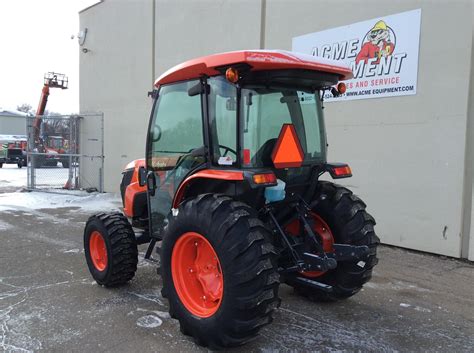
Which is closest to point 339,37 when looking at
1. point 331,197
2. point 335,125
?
point 335,125

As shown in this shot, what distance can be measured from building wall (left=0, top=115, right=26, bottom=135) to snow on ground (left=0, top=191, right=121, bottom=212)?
23968 millimetres

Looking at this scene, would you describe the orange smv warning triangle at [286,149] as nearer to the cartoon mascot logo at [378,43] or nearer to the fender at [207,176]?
the fender at [207,176]

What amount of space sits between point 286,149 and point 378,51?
431 centimetres

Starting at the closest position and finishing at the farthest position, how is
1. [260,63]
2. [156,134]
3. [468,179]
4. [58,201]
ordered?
[260,63] → [156,134] → [468,179] → [58,201]

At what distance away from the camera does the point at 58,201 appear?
11.6m

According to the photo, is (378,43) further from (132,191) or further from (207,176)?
(207,176)

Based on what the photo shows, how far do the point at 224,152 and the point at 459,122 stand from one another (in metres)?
4.17

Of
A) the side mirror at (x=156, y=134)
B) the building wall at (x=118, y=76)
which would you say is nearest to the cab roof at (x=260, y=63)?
the side mirror at (x=156, y=134)

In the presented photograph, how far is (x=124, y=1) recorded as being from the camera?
41.8 ft

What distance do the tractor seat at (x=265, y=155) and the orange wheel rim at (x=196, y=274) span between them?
78cm

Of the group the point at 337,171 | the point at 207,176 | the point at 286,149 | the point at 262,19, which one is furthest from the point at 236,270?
the point at 262,19

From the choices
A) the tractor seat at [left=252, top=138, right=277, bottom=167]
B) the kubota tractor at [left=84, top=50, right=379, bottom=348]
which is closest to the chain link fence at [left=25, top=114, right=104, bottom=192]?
the kubota tractor at [left=84, top=50, right=379, bottom=348]

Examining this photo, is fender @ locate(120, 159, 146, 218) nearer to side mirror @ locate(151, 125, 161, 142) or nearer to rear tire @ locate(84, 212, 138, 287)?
rear tire @ locate(84, 212, 138, 287)

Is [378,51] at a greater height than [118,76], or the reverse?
[118,76]
